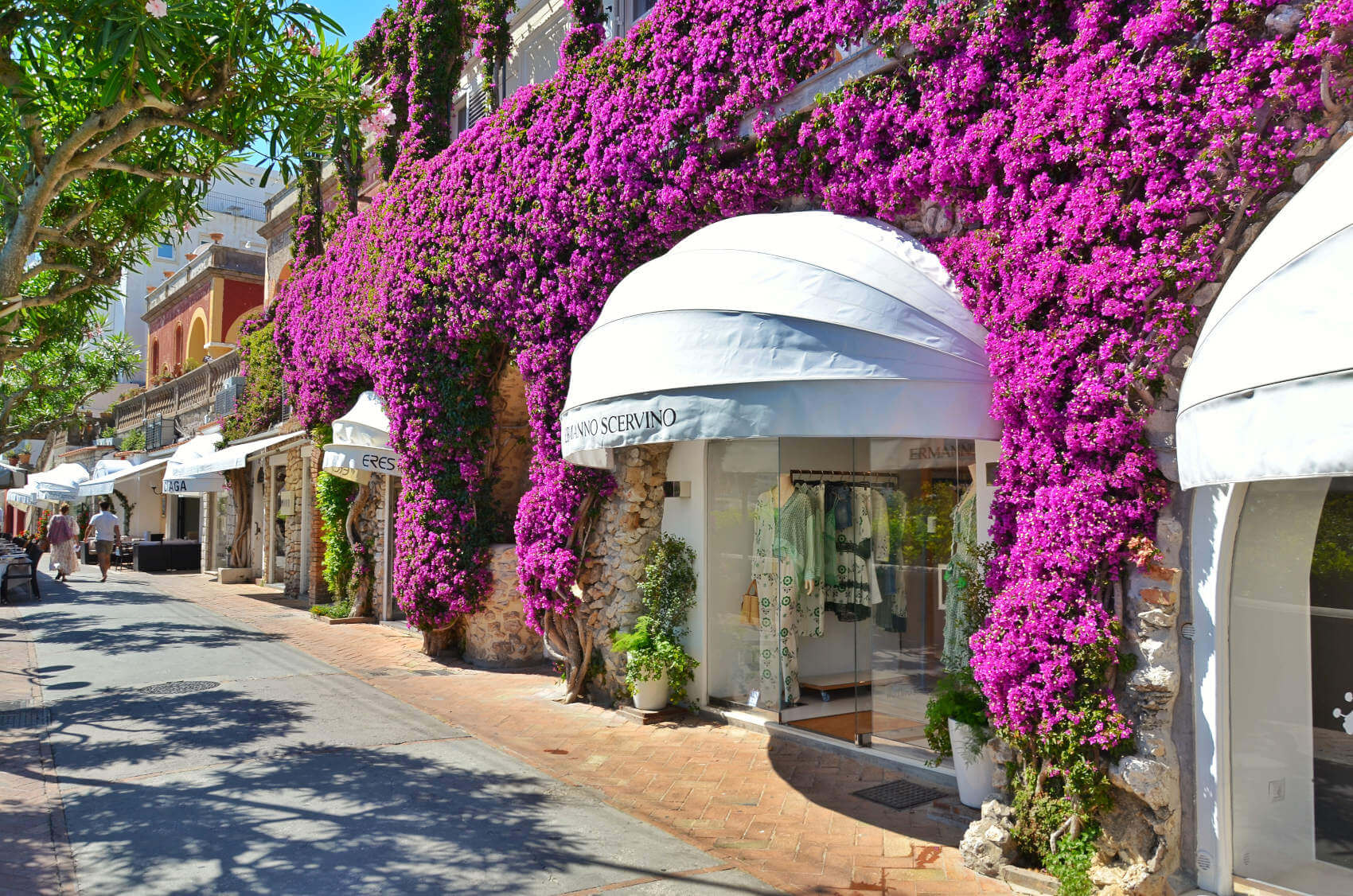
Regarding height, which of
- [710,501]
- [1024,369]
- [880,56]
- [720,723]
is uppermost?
[880,56]

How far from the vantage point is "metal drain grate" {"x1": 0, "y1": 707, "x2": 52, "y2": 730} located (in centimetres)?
841

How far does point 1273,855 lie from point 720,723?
482cm

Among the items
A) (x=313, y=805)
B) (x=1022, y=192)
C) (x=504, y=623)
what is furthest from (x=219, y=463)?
(x=1022, y=192)

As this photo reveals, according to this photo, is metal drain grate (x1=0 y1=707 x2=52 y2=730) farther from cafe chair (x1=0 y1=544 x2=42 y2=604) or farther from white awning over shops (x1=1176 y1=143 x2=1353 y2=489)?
cafe chair (x1=0 y1=544 x2=42 y2=604)

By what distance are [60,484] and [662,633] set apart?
26.8m

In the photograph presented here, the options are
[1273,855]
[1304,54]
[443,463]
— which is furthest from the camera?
[443,463]

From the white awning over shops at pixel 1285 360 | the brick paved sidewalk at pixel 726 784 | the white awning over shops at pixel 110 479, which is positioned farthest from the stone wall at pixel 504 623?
the white awning over shops at pixel 110 479

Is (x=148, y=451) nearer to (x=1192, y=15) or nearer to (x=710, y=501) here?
(x=710, y=501)

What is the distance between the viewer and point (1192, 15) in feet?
15.7

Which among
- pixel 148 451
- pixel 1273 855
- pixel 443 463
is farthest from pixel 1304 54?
pixel 148 451

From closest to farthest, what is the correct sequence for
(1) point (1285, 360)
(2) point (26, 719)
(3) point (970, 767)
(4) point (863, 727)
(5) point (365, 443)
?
(1) point (1285, 360)
(3) point (970, 767)
(4) point (863, 727)
(2) point (26, 719)
(5) point (365, 443)

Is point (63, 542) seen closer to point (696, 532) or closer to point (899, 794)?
point (696, 532)

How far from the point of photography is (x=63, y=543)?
22.7m

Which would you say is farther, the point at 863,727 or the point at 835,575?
the point at 835,575
